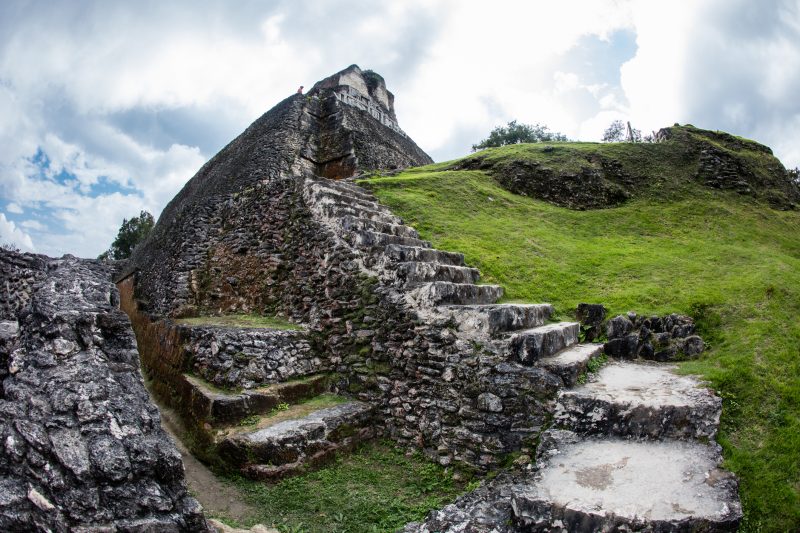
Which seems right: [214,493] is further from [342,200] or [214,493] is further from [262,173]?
[262,173]

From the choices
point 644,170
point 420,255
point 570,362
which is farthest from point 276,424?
point 644,170

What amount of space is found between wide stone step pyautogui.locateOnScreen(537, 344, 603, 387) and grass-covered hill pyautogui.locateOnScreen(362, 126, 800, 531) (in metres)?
1.02

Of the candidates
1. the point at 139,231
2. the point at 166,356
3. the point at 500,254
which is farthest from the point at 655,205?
the point at 139,231

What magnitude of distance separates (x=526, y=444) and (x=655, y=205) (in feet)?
28.4

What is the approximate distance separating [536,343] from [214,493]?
368 centimetres

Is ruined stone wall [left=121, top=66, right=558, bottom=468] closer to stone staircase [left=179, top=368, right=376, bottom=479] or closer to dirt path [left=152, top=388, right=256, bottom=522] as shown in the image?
stone staircase [left=179, top=368, right=376, bottom=479]

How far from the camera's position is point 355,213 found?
7703 millimetres

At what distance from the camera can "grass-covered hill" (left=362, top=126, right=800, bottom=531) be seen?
389 centimetres

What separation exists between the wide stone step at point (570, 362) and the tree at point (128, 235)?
117 ft

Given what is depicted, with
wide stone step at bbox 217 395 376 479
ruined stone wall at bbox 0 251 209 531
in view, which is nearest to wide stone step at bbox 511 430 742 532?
wide stone step at bbox 217 395 376 479

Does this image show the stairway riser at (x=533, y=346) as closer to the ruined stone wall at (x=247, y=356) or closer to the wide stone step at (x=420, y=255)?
the wide stone step at (x=420, y=255)

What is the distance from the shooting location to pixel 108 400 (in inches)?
129

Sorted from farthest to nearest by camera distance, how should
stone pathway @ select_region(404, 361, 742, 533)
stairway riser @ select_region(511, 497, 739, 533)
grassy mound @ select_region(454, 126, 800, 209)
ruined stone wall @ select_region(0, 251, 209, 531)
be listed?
1. grassy mound @ select_region(454, 126, 800, 209)
2. stone pathway @ select_region(404, 361, 742, 533)
3. stairway riser @ select_region(511, 497, 739, 533)
4. ruined stone wall @ select_region(0, 251, 209, 531)

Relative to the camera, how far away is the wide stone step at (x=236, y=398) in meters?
5.20
